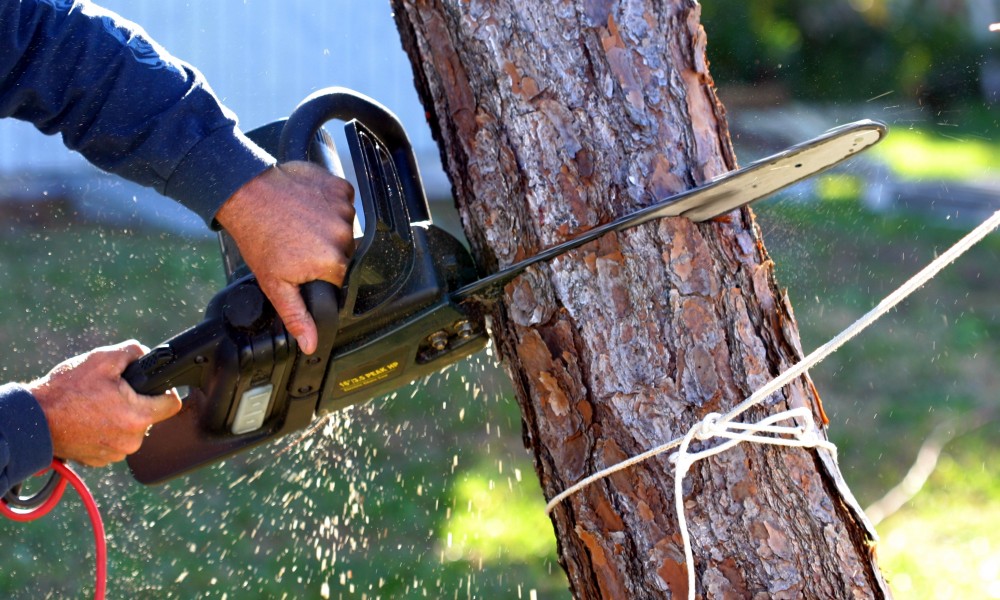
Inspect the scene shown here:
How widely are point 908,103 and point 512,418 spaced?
570cm

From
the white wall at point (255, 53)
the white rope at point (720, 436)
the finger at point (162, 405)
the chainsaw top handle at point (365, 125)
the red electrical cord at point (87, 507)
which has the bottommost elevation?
the white rope at point (720, 436)

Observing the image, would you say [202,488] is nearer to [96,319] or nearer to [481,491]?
[481,491]

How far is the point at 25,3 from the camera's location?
1.53 m

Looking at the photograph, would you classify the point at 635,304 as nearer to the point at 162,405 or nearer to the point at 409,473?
the point at 162,405

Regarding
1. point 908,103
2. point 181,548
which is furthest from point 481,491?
point 908,103

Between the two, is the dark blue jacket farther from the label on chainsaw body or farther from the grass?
the grass

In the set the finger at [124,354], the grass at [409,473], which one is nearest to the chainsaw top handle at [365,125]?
the finger at [124,354]

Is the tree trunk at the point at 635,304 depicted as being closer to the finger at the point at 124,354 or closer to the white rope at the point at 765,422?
the white rope at the point at 765,422

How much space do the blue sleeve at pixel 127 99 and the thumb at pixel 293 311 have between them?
16cm

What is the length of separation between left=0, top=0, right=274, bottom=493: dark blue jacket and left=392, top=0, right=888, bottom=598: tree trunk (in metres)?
0.38

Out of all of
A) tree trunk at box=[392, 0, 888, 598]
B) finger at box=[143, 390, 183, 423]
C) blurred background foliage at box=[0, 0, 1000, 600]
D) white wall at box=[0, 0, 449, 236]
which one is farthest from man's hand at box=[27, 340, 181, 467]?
white wall at box=[0, 0, 449, 236]

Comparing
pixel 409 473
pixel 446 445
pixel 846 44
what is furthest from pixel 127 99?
pixel 846 44

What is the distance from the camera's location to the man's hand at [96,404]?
166cm

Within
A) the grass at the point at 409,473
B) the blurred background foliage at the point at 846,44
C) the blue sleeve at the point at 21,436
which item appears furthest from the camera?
the blurred background foliage at the point at 846,44
